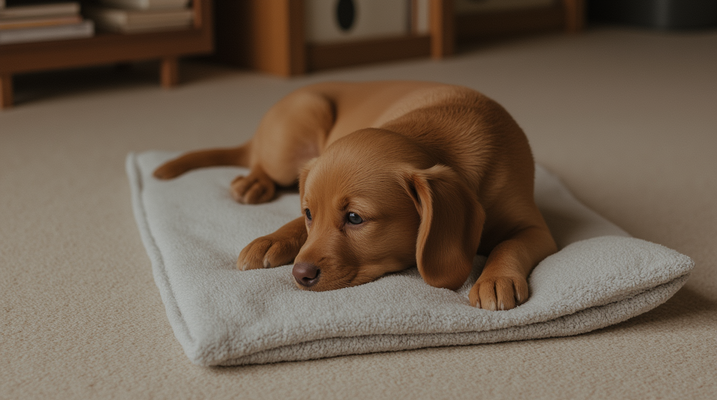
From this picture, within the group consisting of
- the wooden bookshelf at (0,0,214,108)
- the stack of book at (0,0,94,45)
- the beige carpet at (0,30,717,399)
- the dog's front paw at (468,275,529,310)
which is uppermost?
the stack of book at (0,0,94,45)

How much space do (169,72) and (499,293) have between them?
300cm

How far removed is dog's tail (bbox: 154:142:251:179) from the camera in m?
2.19

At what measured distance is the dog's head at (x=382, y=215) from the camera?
4.35ft

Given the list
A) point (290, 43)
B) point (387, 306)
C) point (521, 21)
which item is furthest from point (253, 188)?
point (521, 21)

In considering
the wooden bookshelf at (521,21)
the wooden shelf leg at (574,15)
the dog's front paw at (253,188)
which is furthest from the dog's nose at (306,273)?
the wooden shelf leg at (574,15)

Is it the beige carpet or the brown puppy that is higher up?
the brown puppy

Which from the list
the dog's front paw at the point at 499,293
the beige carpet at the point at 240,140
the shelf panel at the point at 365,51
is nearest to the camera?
the beige carpet at the point at 240,140

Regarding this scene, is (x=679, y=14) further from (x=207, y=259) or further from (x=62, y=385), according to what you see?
(x=62, y=385)

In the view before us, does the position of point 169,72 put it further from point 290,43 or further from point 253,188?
point 253,188

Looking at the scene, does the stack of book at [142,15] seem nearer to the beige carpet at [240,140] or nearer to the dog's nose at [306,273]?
the beige carpet at [240,140]

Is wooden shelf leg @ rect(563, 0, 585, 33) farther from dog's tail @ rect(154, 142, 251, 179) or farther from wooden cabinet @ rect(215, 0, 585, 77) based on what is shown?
dog's tail @ rect(154, 142, 251, 179)

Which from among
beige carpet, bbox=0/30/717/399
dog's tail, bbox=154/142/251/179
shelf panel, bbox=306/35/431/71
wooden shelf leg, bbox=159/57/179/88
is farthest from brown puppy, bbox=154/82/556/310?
shelf panel, bbox=306/35/431/71

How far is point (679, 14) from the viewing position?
19.1ft

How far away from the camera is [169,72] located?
3.91 m
